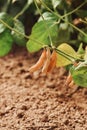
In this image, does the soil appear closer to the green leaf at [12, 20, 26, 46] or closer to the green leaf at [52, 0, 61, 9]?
the green leaf at [12, 20, 26, 46]

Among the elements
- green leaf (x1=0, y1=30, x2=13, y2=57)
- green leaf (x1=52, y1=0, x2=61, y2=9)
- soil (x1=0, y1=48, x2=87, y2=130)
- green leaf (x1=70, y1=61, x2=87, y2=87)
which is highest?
green leaf (x1=52, y1=0, x2=61, y2=9)

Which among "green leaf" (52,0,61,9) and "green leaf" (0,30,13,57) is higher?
"green leaf" (52,0,61,9)

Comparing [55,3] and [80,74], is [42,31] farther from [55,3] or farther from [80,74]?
[80,74]

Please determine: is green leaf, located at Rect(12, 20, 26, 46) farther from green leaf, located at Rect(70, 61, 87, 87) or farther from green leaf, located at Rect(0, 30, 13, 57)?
green leaf, located at Rect(70, 61, 87, 87)

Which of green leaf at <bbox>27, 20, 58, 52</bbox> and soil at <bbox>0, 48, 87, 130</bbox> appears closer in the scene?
soil at <bbox>0, 48, 87, 130</bbox>

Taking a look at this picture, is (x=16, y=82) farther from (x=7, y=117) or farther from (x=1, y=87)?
(x=7, y=117)

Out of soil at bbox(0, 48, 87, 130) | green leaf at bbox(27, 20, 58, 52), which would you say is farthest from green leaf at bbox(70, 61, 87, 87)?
green leaf at bbox(27, 20, 58, 52)

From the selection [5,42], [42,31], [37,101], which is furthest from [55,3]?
[37,101]

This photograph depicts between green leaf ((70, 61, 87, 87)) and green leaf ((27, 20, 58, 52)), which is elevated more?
green leaf ((27, 20, 58, 52))

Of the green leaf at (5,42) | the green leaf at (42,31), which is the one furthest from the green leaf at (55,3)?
the green leaf at (5,42)
